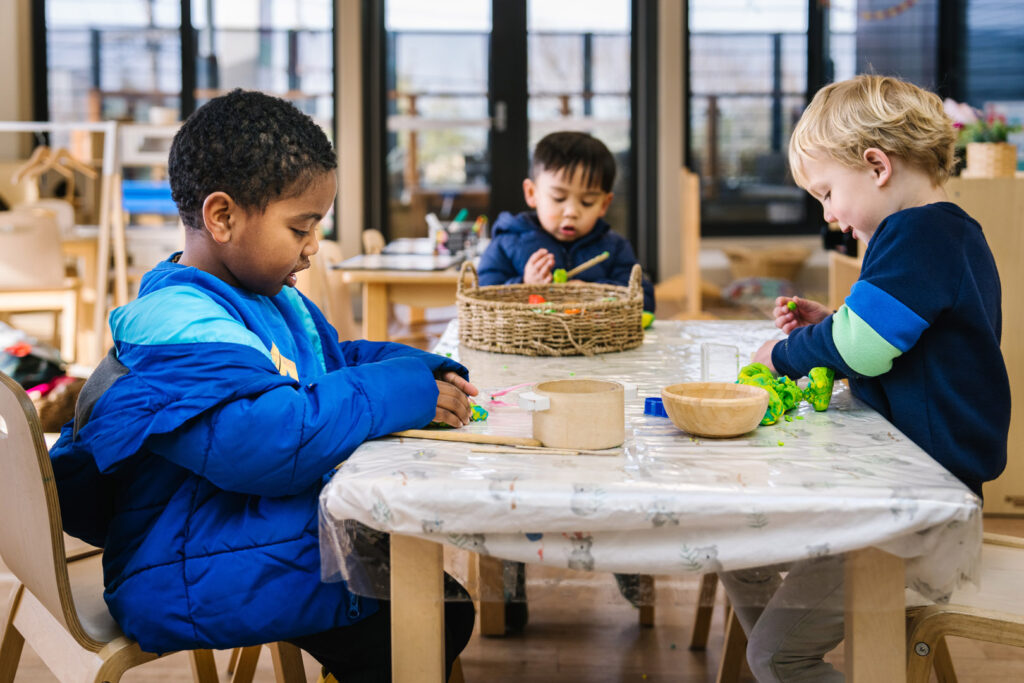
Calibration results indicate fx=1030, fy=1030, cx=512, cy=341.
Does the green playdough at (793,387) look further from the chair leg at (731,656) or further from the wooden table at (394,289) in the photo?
the wooden table at (394,289)

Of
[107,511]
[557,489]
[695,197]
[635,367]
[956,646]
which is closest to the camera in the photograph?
[557,489]

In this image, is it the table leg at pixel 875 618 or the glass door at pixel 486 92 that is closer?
the table leg at pixel 875 618

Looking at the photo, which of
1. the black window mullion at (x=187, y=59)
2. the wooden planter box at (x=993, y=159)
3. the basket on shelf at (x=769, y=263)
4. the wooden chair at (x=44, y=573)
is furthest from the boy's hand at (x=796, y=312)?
the black window mullion at (x=187, y=59)

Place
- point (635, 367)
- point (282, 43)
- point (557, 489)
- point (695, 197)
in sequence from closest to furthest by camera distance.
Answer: point (557, 489) < point (635, 367) < point (695, 197) < point (282, 43)

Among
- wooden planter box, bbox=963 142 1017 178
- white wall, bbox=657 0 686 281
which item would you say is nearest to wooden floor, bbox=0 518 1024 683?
wooden planter box, bbox=963 142 1017 178

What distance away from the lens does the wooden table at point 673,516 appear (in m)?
0.90

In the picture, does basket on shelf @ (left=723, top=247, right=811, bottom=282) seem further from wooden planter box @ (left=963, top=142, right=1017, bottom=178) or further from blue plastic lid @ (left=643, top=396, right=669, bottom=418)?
blue plastic lid @ (left=643, top=396, right=669, bottom=418)

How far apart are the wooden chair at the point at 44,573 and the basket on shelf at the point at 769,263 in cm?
543

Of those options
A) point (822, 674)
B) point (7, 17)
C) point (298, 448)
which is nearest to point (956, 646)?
point (822, 674)

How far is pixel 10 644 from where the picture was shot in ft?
4.31

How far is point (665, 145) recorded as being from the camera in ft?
21.8

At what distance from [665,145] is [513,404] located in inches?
221

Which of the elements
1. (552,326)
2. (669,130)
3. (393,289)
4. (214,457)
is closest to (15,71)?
(669,130)

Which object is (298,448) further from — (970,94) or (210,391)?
(970,94)
